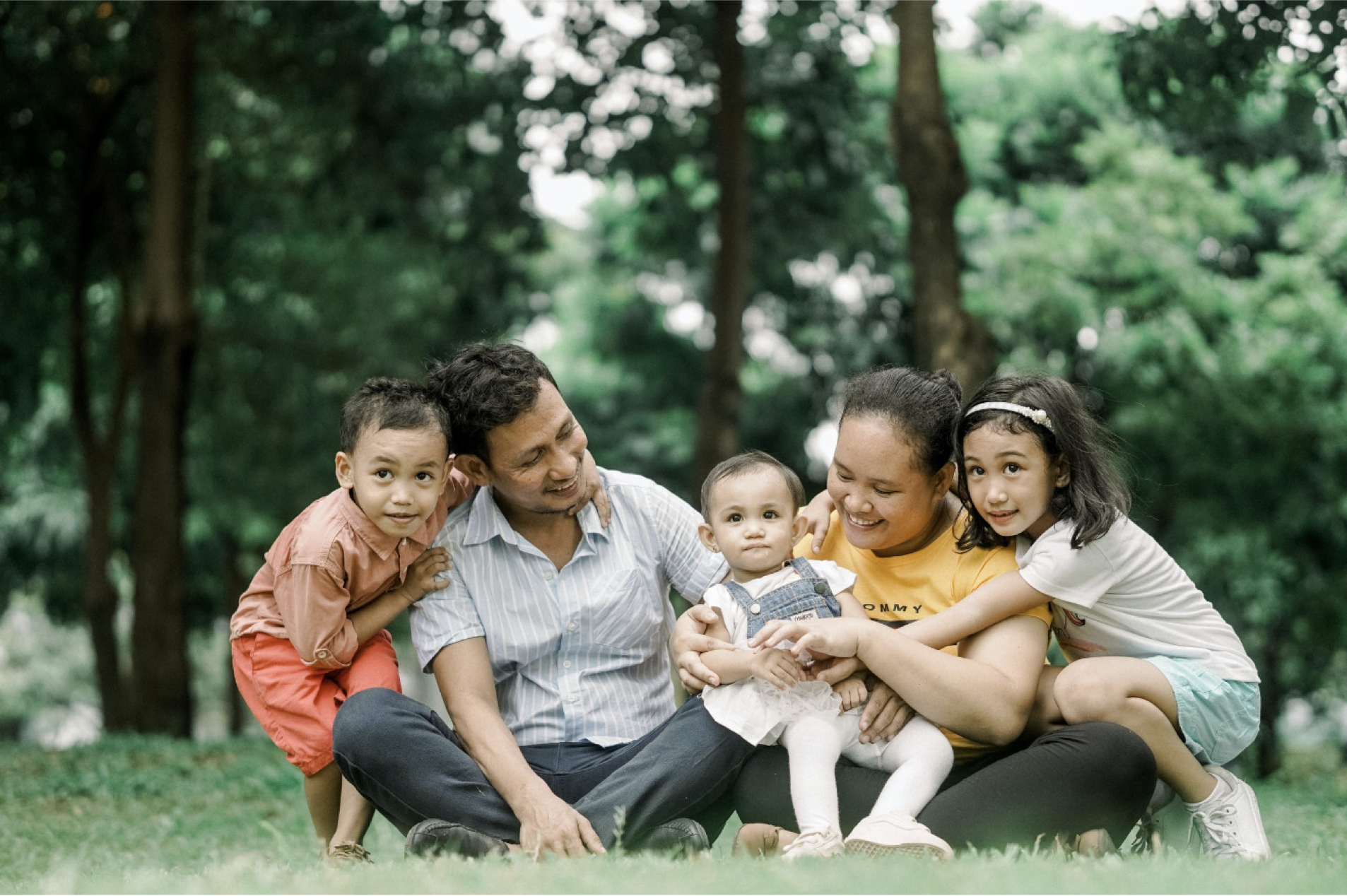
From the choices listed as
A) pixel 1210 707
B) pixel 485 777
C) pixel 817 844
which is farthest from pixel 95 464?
pixel 1210 707

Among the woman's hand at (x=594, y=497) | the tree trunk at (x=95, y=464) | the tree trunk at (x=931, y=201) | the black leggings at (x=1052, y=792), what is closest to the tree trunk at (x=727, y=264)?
the tree trunk at (x=931, y=201)

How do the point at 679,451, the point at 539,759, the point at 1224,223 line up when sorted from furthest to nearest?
the point at 679,451
the point at 1224,223
the point at 539,759

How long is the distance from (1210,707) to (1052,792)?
0.55 m

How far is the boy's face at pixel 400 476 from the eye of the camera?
3838 millimetres

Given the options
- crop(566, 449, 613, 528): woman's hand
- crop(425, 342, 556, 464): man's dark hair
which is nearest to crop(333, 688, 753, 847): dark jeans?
crop(566, 449, 613, 528): woman's hand

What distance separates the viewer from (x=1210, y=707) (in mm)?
3664

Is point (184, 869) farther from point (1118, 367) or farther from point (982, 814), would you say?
point (1118, 367)

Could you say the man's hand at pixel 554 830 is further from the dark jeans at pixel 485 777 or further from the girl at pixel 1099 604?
the girl at pixel 1099 604

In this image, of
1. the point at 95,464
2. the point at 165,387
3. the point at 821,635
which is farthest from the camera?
the point at 95,464

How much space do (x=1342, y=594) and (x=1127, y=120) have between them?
221 inches

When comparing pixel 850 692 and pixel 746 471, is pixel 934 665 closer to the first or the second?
pixel 850 692

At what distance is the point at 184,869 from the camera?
13.5ft

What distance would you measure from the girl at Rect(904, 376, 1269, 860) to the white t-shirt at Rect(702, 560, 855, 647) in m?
0.27

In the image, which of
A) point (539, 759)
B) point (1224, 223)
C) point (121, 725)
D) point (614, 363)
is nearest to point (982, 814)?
point (539, 759)
